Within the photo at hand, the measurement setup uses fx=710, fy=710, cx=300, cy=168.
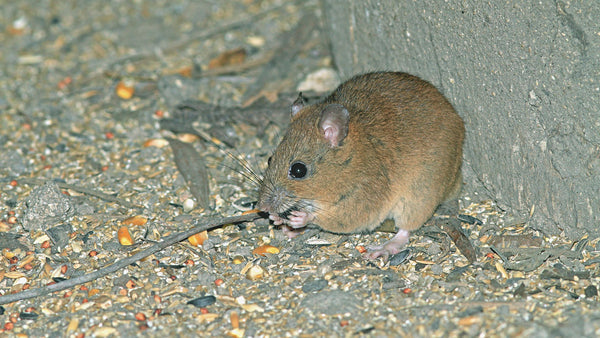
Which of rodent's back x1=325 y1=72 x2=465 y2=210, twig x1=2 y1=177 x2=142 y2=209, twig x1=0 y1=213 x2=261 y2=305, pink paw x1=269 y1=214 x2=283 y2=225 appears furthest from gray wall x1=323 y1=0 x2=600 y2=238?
twig x1=2 y1=177 x2=142 y2=209

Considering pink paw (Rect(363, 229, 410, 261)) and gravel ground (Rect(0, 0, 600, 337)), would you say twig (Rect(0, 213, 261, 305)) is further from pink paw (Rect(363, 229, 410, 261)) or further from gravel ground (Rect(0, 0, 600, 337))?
pink paw (Rect(363, 229, 410, 261))

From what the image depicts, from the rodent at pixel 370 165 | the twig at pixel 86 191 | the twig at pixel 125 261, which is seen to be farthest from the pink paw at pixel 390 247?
the twig at pixel 86 191

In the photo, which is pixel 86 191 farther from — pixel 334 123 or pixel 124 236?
pixel 334 123

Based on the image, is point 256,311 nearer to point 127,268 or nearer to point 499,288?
point 127,268

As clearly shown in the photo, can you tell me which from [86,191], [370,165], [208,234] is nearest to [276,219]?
[208,234]

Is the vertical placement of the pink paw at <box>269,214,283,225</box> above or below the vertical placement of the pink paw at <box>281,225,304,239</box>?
above

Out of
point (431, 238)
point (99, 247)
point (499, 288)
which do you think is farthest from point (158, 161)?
point (499, 288)
